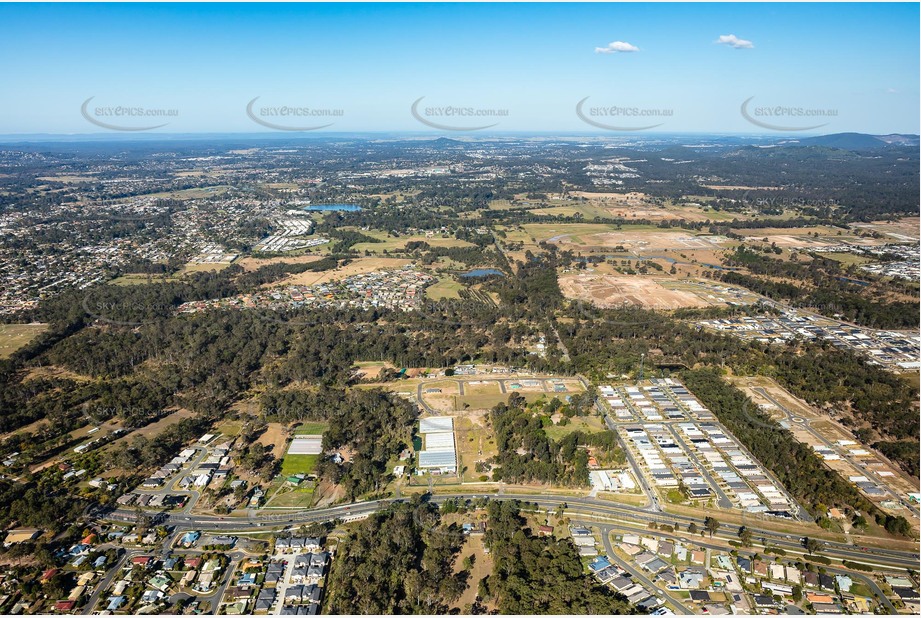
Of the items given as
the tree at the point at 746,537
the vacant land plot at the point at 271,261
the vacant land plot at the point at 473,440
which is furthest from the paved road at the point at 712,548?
the vacant land plot at the point at 271,261

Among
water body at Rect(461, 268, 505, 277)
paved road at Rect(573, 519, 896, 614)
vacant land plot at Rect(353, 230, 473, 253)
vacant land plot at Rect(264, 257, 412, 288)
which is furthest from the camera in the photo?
vacant land plot at Rect(353, 230, 473, 253)

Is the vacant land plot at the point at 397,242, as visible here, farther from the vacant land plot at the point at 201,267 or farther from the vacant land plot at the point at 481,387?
the vacant land plot at the point at 481,387

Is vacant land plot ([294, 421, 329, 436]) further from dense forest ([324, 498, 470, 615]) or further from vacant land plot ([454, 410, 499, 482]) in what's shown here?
dense forest ([324, 498, 470, 615])

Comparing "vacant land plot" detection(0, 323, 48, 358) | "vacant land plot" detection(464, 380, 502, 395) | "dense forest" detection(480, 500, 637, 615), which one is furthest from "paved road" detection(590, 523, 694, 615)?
"vacant land plot" detection(0, 323, 48, 358)

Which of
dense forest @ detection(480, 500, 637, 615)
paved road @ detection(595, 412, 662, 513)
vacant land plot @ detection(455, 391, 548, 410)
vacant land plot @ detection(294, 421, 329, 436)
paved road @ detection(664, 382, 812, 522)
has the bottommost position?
paved road @ detection(664, 382, 812, 522)

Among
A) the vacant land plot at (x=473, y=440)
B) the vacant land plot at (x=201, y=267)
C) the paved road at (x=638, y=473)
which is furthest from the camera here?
the vacant land plot at (x=201, y=267)

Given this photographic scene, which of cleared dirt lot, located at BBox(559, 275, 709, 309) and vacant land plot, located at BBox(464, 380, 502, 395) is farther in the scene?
cleared dirt lot, located at BBox(559, 275, 709, 309)

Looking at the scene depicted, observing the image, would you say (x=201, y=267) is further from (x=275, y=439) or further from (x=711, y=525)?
(x=711, y=525)

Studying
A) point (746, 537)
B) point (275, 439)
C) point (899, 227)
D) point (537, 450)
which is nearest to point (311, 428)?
point (275, 439)
